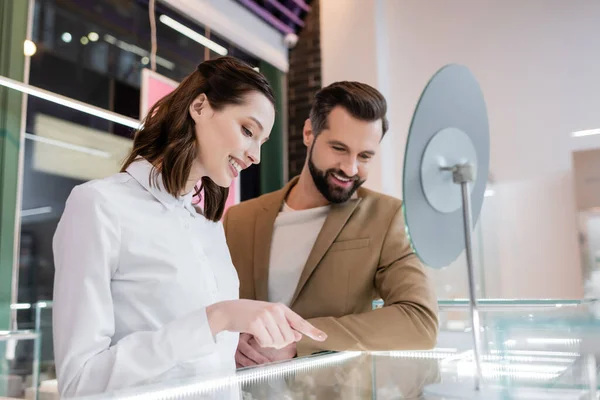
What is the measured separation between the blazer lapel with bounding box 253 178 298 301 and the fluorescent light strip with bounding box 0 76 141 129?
76.9 inches

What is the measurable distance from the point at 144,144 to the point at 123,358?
52 centimetres

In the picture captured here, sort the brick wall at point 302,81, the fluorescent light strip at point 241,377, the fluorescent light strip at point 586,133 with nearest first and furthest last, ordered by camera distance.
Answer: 1. the fluorescent light strip at point 241,377
2. the fluorescent light strip at point 586,133
3. the brick wall at point 302,81

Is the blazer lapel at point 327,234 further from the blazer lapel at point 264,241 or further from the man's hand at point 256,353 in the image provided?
the man's hand at point 256,353

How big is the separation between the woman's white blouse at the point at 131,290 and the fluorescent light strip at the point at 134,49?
9.43 feet

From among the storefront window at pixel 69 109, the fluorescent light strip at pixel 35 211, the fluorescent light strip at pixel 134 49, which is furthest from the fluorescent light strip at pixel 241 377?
the fluorescent light strip at pixel 134 49

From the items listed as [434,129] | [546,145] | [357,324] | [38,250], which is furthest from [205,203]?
[546,145]

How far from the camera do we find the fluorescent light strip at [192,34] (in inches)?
170

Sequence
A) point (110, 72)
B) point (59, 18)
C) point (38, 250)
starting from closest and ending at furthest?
point (38, 250) < point (59, 18) < point (110, 72)

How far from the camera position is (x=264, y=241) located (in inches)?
71.5

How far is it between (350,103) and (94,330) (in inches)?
42.2

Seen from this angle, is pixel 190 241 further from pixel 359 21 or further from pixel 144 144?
pixel 359 21

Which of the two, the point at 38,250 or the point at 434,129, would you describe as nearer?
the point at 434,129

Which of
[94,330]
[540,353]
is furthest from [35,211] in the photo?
[540,353]

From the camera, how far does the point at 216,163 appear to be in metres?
1.31
